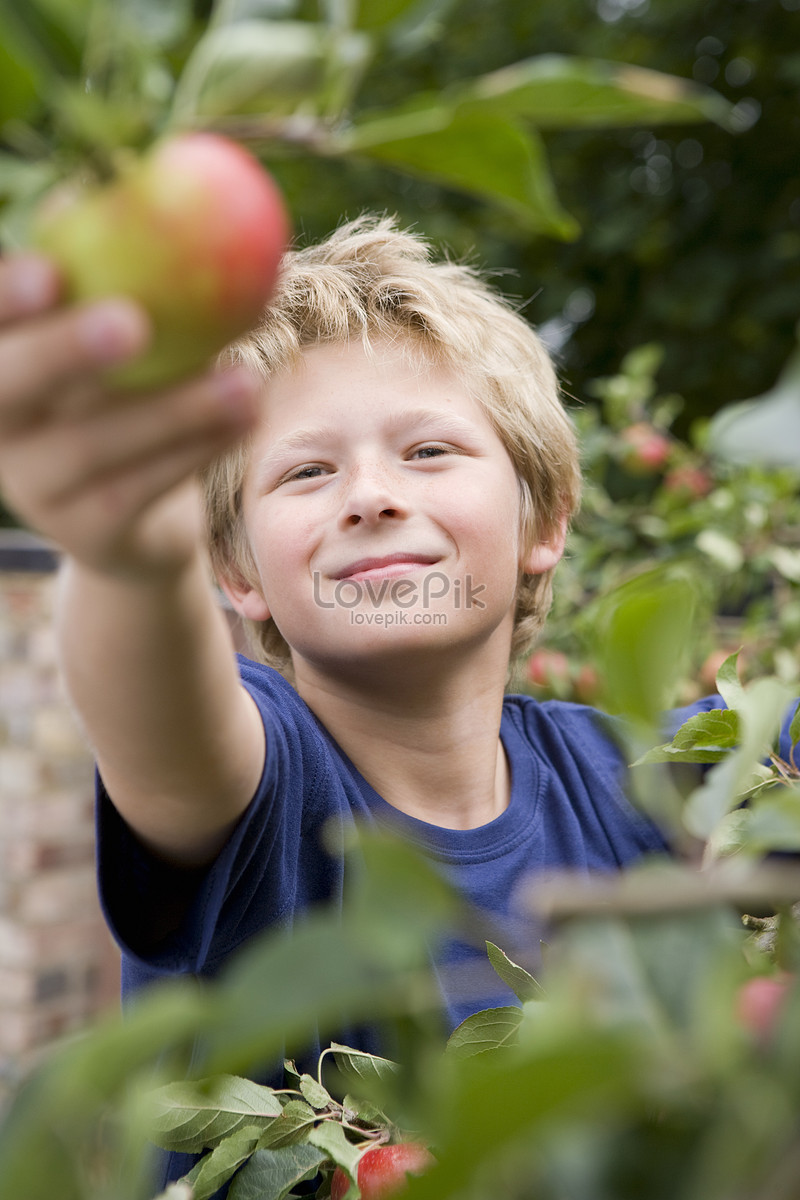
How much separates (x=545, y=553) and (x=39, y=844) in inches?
57.6

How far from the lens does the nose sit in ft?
3.06

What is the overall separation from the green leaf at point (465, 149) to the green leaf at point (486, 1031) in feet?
1.16

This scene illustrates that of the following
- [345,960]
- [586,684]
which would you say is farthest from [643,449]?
[345,960]

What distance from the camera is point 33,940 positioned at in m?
A: 2.24

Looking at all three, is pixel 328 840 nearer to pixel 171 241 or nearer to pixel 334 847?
pixel 334 847

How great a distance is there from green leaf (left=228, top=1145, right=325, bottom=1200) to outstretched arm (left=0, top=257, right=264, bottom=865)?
0.19m

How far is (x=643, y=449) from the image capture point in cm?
209

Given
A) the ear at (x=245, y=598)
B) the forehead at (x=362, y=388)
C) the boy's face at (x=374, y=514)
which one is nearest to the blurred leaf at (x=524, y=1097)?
the boy's face at (x=374, y=514)

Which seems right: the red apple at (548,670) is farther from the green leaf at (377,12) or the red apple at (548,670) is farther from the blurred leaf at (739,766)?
the green leaf at (377,12)

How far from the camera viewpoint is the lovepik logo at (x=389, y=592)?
0.94 metres

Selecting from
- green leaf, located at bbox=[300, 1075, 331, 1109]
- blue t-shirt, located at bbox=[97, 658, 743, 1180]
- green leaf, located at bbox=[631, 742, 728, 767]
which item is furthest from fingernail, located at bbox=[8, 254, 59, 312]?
green leaf, located at bbox=[300, 1075, 331, 1109]

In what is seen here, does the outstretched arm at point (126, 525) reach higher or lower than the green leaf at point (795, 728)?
higher

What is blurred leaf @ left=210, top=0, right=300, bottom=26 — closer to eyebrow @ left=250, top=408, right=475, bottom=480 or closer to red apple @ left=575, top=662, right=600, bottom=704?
eyebrow @ left=250, top=408, right=475, bottom=480

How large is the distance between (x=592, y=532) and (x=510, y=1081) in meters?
1.89
